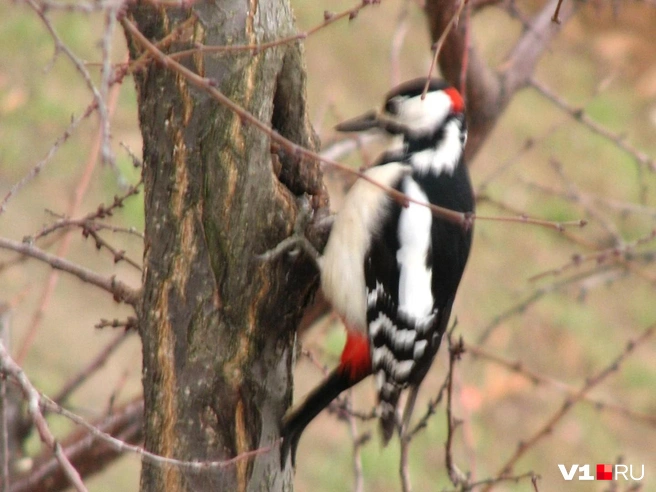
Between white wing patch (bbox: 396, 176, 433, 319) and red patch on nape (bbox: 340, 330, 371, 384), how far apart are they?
5.7 inches

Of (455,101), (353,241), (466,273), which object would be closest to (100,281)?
(353,241)

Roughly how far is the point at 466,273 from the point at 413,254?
13.4 feet

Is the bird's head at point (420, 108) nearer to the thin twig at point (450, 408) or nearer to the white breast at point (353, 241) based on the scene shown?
the white breast at point (353, 241)

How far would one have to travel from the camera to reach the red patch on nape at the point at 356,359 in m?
2.36

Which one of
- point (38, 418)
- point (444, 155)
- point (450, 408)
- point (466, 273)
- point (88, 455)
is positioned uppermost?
point (466, 273)

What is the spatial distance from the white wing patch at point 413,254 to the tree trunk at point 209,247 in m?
0.37

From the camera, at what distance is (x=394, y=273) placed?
7.74 ft

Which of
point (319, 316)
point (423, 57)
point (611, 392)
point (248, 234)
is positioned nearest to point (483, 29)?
point (423, 57)

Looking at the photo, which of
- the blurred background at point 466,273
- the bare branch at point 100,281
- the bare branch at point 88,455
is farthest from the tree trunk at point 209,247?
the blurred background at point 466,273

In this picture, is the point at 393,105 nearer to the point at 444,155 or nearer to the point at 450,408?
the point at 444,155

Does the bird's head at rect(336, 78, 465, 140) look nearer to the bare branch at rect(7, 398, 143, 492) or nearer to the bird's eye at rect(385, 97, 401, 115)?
the bird's eye at rect(385, 97, 401, 115)

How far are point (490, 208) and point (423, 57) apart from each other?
182 cm

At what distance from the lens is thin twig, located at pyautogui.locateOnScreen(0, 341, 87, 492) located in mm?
1327

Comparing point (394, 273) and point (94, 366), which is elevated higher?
point (94, 366)
